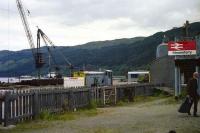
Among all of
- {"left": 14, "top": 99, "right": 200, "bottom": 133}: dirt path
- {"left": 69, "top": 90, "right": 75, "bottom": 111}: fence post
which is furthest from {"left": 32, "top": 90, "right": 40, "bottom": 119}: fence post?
{"left": 69, "top": 90, "right": 75, "bottom": 111}: fence post

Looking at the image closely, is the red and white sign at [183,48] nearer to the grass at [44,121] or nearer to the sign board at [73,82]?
the grass at [44,121]

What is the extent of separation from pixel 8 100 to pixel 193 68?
25692 millimetres

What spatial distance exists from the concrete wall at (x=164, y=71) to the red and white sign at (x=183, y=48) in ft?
51.1

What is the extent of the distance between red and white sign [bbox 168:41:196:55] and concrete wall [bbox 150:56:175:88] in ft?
51.1

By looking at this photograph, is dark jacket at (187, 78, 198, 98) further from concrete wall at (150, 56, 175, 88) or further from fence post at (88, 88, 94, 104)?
concrete wall at (150, 56, 175, 88)

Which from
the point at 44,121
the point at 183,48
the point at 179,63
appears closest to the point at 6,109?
the point at 44,121

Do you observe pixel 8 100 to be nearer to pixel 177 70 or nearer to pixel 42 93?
pixel 42 93

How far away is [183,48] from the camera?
112 ft

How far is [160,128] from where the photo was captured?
52.8ft

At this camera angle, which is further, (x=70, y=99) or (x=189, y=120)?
(x=70, y=99)

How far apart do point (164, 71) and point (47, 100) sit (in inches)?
1364

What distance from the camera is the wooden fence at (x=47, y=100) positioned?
58.0ft

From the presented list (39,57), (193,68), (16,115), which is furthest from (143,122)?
(39,57)

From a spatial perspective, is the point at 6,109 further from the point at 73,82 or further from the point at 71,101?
the point at 73,82
